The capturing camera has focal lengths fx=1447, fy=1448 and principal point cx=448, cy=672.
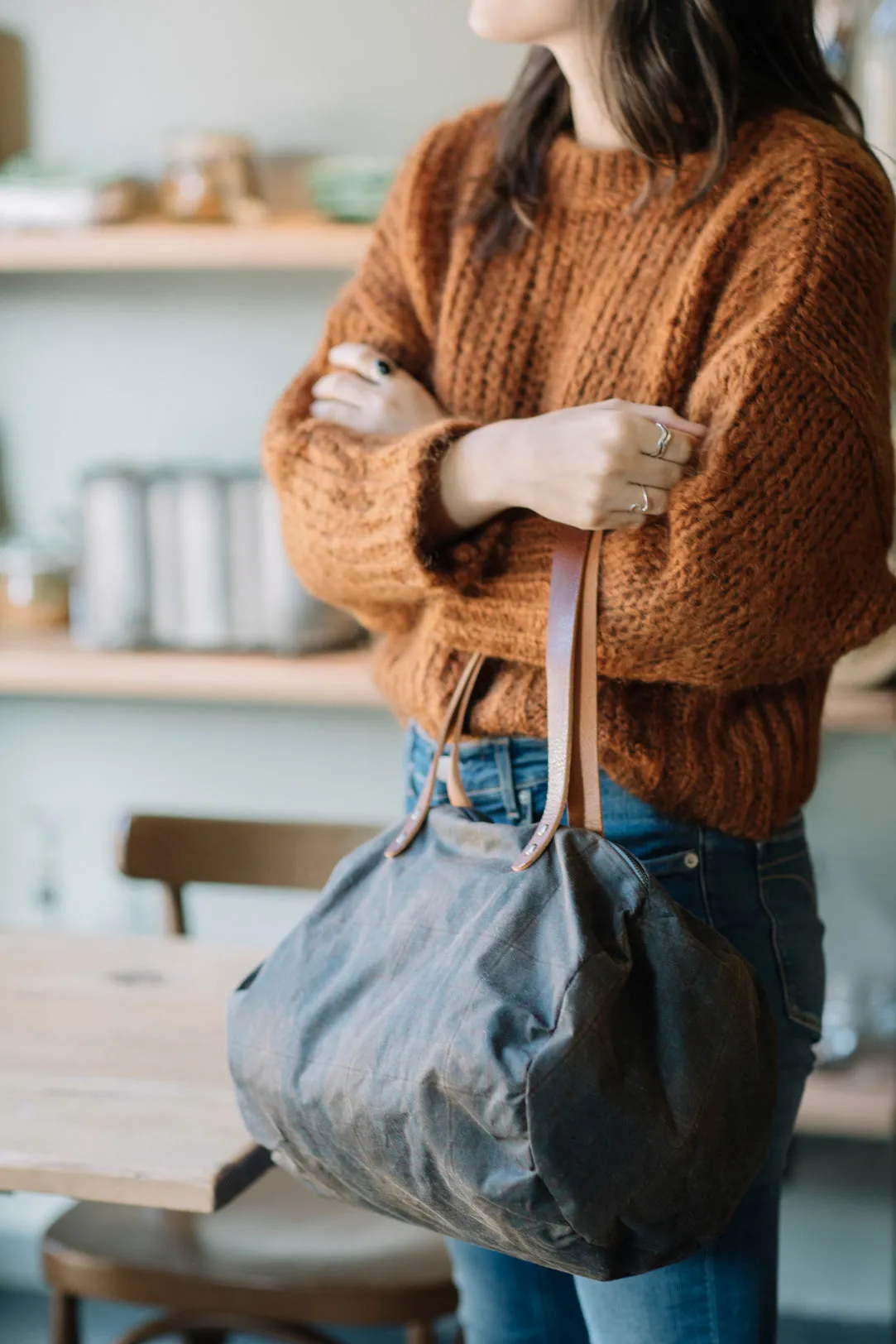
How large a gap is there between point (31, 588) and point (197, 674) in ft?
1.12

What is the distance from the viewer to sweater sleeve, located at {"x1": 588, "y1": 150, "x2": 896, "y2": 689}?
899 millimetres

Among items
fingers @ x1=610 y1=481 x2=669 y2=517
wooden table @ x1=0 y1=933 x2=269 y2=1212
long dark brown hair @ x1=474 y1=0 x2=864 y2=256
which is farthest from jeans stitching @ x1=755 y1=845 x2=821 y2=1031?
long dark brown hair @ x1=474 y1=0 x2=864 y2=256

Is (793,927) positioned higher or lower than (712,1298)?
higher

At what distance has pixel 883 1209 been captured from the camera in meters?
2.12

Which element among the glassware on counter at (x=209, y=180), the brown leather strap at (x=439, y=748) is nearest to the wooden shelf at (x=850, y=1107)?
the brown leather strap at (x=439, y=748)

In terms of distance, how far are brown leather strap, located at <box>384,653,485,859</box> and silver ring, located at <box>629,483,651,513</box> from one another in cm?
16

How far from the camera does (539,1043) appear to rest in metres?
0.79

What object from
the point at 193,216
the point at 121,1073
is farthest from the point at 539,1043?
the point at 193,216

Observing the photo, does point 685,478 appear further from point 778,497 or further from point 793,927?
point 793,927

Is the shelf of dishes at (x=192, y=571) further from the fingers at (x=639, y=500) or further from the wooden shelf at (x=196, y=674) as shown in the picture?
the fingers at (x=639, y=500)

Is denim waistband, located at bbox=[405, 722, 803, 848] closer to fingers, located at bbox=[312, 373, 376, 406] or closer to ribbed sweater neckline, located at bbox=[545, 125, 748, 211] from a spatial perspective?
fingers, located at bbox=[312, 373, 376, 406]

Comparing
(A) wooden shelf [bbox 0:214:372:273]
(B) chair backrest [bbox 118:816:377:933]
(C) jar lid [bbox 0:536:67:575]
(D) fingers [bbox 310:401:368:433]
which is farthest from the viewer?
(C) jar lid [bbox 0:536:67:575]

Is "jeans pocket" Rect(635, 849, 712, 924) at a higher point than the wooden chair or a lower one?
higher

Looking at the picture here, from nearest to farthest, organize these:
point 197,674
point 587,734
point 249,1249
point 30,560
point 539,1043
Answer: point 539,1043 → point 587,734 → point 249,1249 → point 197,674 → point 30,560
